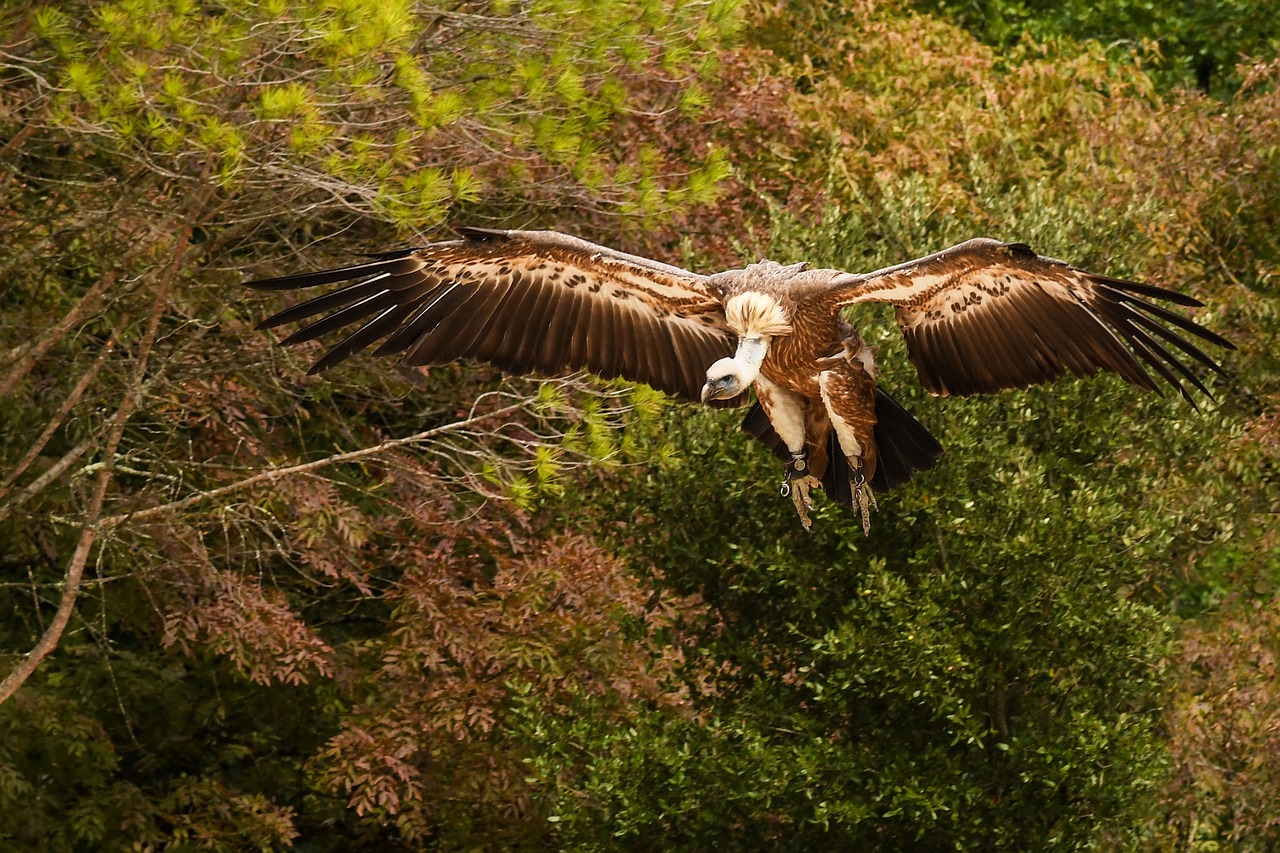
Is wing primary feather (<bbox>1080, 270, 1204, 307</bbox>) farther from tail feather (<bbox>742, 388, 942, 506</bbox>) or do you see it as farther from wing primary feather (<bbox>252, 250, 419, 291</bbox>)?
wing primary feather (<bbox>252, 250, 419, 291</bbox>)

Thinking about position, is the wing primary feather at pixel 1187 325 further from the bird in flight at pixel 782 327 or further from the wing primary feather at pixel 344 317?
the wing primary feather at pixel 344 317

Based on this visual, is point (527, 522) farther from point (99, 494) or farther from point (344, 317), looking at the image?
point (344, 317)

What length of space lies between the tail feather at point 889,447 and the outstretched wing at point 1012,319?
12.5 inches

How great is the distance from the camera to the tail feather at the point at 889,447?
6969 millimetres

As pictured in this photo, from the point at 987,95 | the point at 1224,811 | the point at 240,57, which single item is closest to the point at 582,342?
the point at 240,57

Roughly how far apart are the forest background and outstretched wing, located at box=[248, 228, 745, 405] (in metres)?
0.83

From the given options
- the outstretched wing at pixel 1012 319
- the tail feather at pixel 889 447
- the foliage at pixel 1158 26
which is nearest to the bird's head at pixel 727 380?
the outstretched wing at pixel 1012 319

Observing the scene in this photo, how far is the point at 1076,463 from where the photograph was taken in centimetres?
971

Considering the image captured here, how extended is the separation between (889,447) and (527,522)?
14.8 feet

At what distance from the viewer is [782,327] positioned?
257 inches

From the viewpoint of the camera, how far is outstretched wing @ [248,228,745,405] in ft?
23.1

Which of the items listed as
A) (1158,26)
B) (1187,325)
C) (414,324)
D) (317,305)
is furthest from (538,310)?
(1158,26)

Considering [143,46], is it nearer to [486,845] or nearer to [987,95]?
[486,845]

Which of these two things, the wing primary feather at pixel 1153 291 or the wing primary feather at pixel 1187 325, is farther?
the wing primary feather at pixel 1187 325
